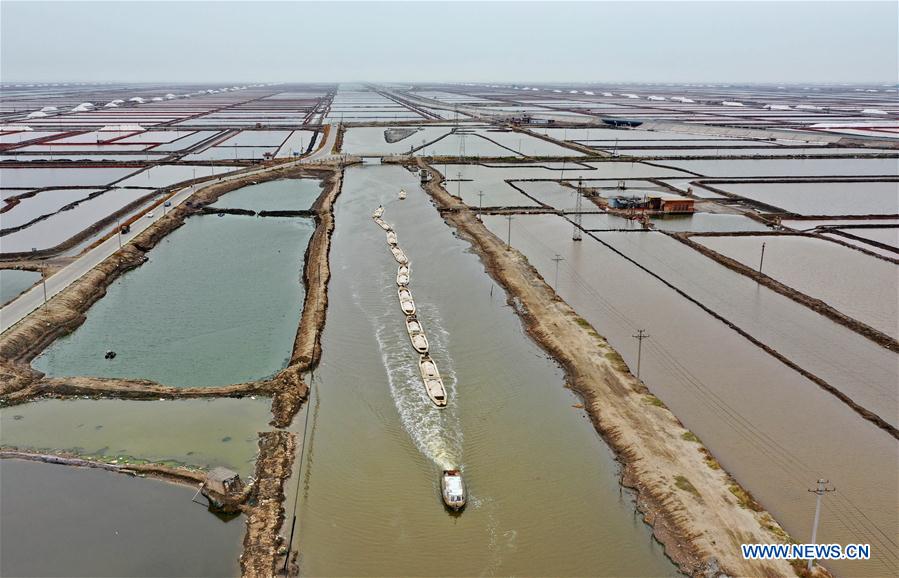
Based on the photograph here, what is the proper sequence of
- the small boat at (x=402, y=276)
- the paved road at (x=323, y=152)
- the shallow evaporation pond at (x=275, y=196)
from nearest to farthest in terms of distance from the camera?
1. the small boat at (x=402, y=276)
2. the shallow evaporation pond at (x=275, y=196)
3. the paved road at (x=323, y=152)

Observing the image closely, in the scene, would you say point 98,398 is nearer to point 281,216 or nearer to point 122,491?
point 122,491

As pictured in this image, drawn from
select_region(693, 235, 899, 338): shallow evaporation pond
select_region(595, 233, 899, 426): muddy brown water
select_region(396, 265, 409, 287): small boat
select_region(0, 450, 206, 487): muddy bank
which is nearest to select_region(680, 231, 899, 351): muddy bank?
select_region(595, 233, 899, 426): muddy brown water

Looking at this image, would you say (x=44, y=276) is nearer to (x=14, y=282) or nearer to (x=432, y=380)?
(x=14, y=282)

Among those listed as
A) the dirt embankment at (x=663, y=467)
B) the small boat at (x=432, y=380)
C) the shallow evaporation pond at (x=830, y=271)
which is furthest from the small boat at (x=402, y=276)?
the shallow evaporation pond at (x=830, y=271)

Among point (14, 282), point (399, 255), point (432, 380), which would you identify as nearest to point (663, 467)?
point (432, 380)

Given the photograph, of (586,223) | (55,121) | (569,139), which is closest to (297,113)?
(55,121)

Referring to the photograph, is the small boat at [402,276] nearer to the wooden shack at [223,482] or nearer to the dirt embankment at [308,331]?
the dirt embankment at [308,331]

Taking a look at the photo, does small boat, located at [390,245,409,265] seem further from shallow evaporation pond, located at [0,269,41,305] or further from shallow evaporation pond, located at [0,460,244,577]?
shallow evaporation pond, located at [0,460,244,577]
